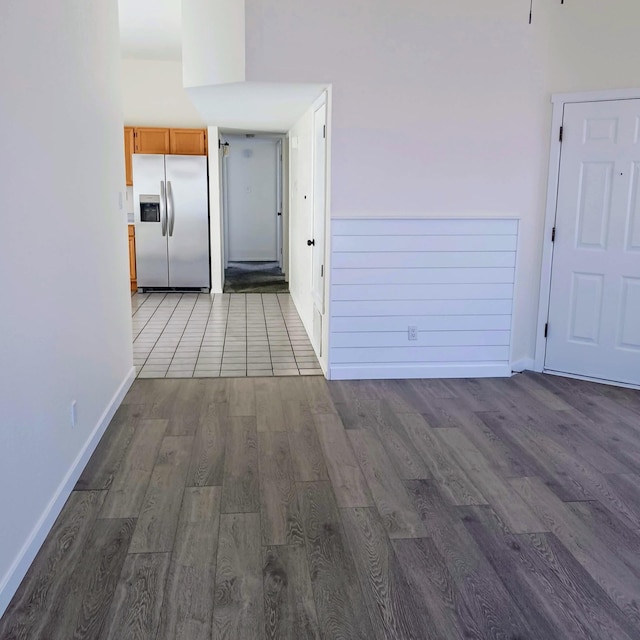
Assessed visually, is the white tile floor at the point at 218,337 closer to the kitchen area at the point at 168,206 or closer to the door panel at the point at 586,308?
the kitchen area at the point at 168,206

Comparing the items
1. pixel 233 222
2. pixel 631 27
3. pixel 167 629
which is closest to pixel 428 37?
pixel 631 27

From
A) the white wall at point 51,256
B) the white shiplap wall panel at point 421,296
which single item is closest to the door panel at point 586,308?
the white shiplap wall panel at point 421,296

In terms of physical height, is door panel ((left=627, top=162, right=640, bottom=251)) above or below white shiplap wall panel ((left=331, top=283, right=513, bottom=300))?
above

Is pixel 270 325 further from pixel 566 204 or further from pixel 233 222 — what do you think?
pixel 233 222

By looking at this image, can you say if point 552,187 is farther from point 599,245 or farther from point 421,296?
point 421,296

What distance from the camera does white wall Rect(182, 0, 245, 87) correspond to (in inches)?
165

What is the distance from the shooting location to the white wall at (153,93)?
8430mm

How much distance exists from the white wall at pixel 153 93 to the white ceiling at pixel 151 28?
20 cm

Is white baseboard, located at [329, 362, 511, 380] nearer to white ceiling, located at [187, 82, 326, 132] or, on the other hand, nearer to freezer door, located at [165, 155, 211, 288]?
white ceiling, located at [187, 82, 326, 132]

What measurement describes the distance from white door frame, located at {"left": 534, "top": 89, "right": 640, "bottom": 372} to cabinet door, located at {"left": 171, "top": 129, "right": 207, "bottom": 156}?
5.15 m

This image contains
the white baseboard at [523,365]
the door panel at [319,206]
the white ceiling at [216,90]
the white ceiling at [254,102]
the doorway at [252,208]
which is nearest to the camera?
the white ceiling at [254,102]

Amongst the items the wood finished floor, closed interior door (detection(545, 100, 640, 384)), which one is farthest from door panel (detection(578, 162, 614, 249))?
the wood finished floor

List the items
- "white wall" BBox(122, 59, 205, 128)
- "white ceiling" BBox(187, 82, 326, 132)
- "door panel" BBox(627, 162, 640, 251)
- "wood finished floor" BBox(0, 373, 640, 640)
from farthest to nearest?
"white wall" BBox(122, 59, 205, 128) < "white ceiling" BBox(187, 82, 326, 132) < "door panel" BBox(627, 162, 640, 251) < "wood finished floor" BBox(0, 373, 640, 640)

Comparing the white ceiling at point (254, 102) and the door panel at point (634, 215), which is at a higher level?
the white ceiling at point (254, 102)
